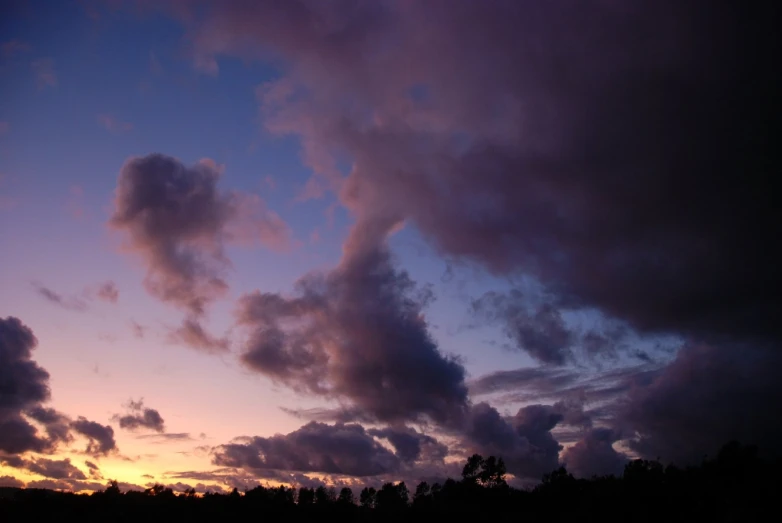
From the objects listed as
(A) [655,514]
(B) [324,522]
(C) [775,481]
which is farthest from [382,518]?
(C) [775,481]

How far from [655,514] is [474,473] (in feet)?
342

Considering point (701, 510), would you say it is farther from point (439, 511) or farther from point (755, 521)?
point (439, 511)

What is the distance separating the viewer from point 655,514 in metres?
94.8

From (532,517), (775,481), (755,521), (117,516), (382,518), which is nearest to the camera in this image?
(755,521)

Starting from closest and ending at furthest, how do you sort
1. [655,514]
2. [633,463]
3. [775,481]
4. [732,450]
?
[775,481] < [655,514] < [732,450] < [633,463]

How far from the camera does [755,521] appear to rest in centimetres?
6838

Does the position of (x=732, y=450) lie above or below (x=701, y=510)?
above

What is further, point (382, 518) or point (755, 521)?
point (382, 518)

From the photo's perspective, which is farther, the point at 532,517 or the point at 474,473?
the point at 474,473

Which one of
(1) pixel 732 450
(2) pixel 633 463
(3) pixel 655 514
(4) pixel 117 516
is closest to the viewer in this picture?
(3) pixel 655 514

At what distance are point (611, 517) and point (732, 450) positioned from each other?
42545 mm

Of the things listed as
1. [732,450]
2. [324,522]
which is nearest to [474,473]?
[324,522]

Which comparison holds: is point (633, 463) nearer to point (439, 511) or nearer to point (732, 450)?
point (732, 450)

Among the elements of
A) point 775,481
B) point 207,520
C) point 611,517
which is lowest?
point 207,520
